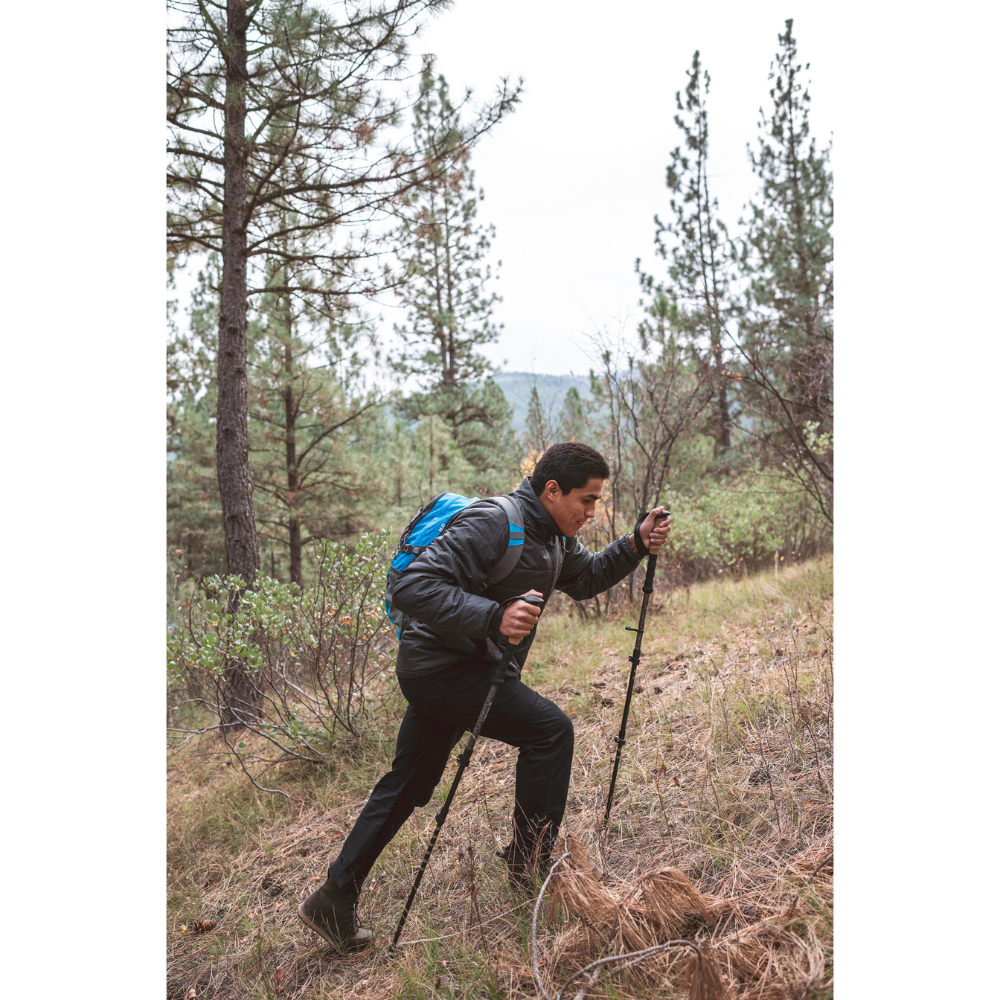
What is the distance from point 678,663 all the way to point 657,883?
9.74 feet

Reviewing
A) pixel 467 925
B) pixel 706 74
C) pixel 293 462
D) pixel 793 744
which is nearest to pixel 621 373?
pixel 793 744

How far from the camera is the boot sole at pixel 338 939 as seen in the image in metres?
2.57

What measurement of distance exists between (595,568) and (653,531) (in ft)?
1.03

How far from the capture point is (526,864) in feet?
8.32

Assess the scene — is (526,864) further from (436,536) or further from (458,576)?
(436,536)

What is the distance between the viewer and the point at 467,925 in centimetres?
247

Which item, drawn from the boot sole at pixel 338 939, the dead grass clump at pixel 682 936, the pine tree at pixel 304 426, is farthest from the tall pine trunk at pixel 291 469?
the dead grass clump at pixel 682 936

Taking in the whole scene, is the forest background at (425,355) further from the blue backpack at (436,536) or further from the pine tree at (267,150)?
the blue backpack at (436,536)

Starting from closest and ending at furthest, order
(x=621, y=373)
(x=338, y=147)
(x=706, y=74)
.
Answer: (x=338, y=147) → (x=621, y=373) → (x=706, y=74)

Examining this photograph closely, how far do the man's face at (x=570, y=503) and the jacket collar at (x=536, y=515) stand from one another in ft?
0.06

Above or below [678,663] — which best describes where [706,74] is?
above

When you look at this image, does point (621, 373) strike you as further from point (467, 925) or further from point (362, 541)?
Answer: point (467, 925)

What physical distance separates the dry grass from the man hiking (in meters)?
0.20

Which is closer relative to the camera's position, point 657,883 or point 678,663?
point 657,883
